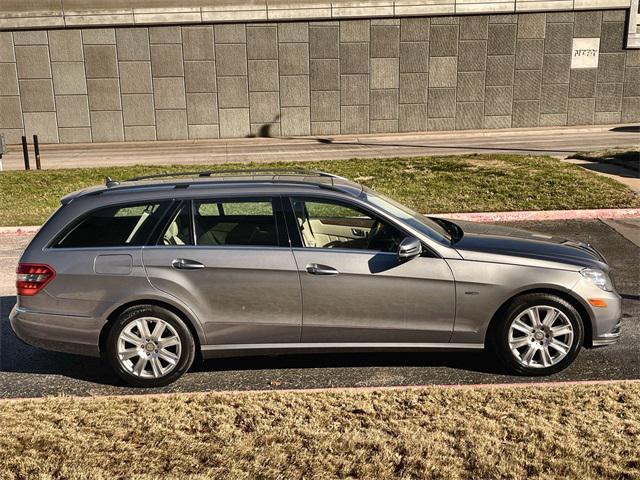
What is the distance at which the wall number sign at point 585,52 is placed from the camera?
2803cm

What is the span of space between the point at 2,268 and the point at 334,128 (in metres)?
20.5

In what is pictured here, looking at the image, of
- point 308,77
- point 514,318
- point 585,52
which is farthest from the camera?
point 585,52

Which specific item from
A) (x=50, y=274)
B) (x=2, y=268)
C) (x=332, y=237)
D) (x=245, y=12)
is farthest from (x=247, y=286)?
(x=245, y=12)

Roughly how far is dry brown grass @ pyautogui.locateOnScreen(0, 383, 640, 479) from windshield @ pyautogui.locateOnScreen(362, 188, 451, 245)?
131 centimetres

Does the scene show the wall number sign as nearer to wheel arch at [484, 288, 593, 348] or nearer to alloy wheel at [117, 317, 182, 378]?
wheel arch at [484, 288, 593, 348]

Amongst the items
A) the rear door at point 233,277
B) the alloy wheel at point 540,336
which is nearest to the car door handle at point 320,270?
the rear door at point 233,277

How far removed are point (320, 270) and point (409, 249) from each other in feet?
2.32

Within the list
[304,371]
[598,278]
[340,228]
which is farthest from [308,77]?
[598,278]

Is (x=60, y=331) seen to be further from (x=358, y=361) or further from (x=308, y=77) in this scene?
(x=308, y=77)

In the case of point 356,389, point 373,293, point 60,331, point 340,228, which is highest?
point 340,228

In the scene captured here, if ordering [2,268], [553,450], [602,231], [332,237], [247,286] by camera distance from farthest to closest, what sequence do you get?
[602,231] < [2,268] < [332,237] < [247,286] < [553,450]

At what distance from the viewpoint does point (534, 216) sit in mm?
11469

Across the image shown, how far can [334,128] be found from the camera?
1123 inches

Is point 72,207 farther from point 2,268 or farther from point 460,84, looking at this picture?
point 460,84
